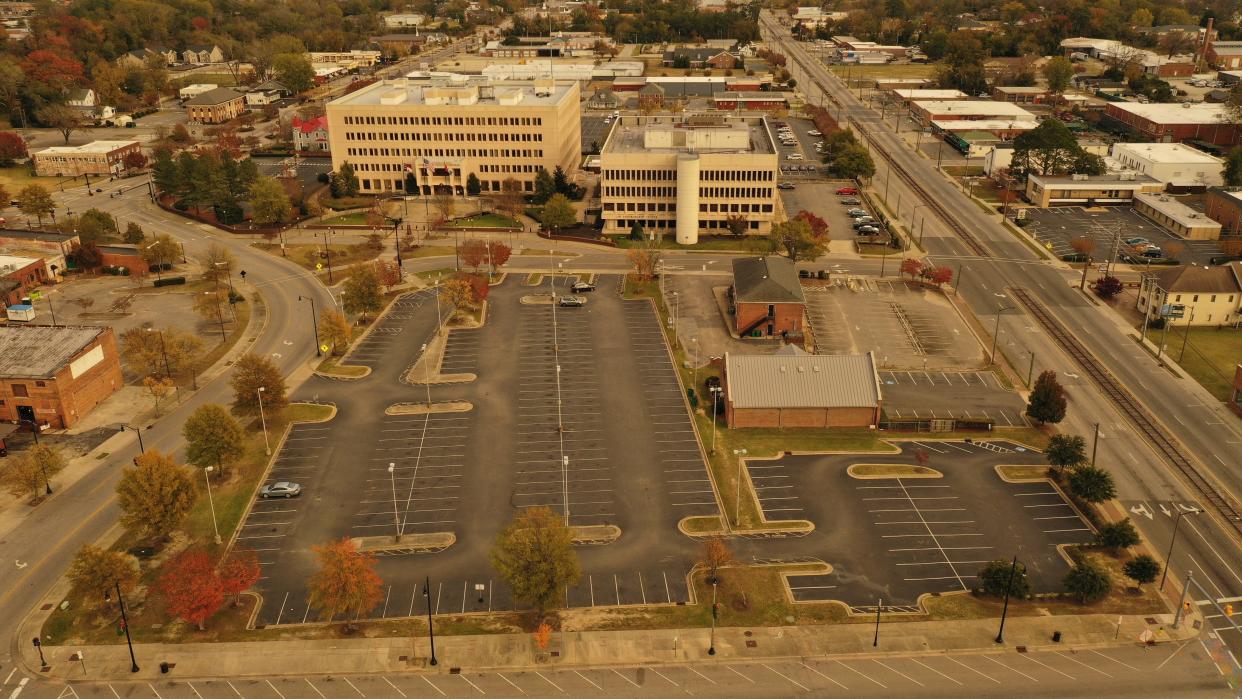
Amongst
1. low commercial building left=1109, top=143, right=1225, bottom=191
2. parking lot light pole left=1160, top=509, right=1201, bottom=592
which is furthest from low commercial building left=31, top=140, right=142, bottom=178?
low commercial building left=1109, top=143, right=1225, bottom=191

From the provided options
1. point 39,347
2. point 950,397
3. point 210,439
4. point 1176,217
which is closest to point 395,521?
point 210,439

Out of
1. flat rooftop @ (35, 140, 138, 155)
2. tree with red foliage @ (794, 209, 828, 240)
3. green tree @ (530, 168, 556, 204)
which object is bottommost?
tree with red foliage @ (794, 209, 828, 240)

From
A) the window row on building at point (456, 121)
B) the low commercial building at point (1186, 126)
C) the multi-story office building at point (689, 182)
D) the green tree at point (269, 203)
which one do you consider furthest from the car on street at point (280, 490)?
the low commercial building at point (1186, 126)

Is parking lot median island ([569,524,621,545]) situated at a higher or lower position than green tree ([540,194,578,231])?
lower

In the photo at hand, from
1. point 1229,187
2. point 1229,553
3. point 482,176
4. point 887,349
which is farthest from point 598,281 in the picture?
point 1229,187

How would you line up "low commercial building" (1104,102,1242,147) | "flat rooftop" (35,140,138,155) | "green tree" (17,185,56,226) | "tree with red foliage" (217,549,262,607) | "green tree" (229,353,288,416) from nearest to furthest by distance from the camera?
"tree with red foliage" (217,549,262,607) < "green tree" (229,353,288,416) < "green tree" (17,185,56,226) < "flat rooftop" (35,140,138,155) < "low commercial building" (1104,102,1242,147)

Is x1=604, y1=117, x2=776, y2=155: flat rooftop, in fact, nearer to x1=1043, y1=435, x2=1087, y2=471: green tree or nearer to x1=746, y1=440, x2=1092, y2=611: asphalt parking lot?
x1=746, y1=440, x2=1092, y2=611: asphalt parking lot

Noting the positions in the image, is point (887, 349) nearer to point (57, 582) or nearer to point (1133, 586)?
point (1133, 586)
